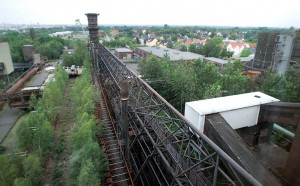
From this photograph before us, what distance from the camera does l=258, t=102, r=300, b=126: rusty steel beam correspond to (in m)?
9.05

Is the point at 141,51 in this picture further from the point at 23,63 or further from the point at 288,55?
the point at 288,55

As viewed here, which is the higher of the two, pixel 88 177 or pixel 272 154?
pixel 88 177

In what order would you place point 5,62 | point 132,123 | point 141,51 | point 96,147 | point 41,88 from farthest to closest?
1. point 141,51
2. point 5,62
3. point 41,88
4. point 132,123
5. point 96,147

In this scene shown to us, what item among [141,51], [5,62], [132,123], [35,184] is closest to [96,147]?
[132,123]

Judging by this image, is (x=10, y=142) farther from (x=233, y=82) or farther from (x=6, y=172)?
(x=233, y=82)

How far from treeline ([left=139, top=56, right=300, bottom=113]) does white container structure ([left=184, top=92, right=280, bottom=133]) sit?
456 cm

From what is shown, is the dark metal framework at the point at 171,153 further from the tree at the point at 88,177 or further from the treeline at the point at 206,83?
the treeline at the point at 206,83

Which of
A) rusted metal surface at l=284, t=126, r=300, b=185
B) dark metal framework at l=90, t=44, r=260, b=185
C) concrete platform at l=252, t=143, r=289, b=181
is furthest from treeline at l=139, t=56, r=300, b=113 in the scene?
rusted metal surface at l=284, t=126, r=300, b=185

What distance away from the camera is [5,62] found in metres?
25.4

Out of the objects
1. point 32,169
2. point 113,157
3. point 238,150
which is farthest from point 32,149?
point 238,150

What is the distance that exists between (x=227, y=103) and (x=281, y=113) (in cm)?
245

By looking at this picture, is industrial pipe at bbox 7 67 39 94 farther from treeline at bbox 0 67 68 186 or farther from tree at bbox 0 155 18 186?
tree at bbox 0 155 18 186

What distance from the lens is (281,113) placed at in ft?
31.6

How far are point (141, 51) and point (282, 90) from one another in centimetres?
3338
